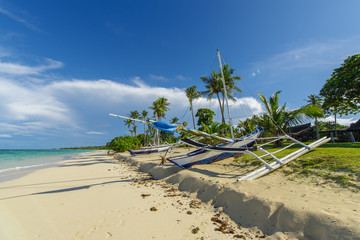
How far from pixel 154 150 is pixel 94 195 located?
53.5 ft

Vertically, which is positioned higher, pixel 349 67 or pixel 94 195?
pixel 349 67

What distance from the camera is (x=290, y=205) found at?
3074mm

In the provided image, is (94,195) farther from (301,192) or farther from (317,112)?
A: (317,112)

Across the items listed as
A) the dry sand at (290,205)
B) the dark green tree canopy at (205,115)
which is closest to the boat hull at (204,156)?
the dry sand at (290,205)

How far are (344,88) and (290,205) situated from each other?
42.2 ft

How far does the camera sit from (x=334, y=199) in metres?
3.22

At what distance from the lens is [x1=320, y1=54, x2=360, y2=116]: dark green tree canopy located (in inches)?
409

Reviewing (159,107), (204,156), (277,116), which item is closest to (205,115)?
(159,107)

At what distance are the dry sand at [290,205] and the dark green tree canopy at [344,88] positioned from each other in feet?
35.2

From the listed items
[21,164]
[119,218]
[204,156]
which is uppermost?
[204,156]

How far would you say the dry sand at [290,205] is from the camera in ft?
8.07

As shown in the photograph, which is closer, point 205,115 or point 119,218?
point 119,218

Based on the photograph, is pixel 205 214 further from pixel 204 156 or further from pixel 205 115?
pixel 205 115

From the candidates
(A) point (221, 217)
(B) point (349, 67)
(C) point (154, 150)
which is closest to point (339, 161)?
(A) point (221, 217)
